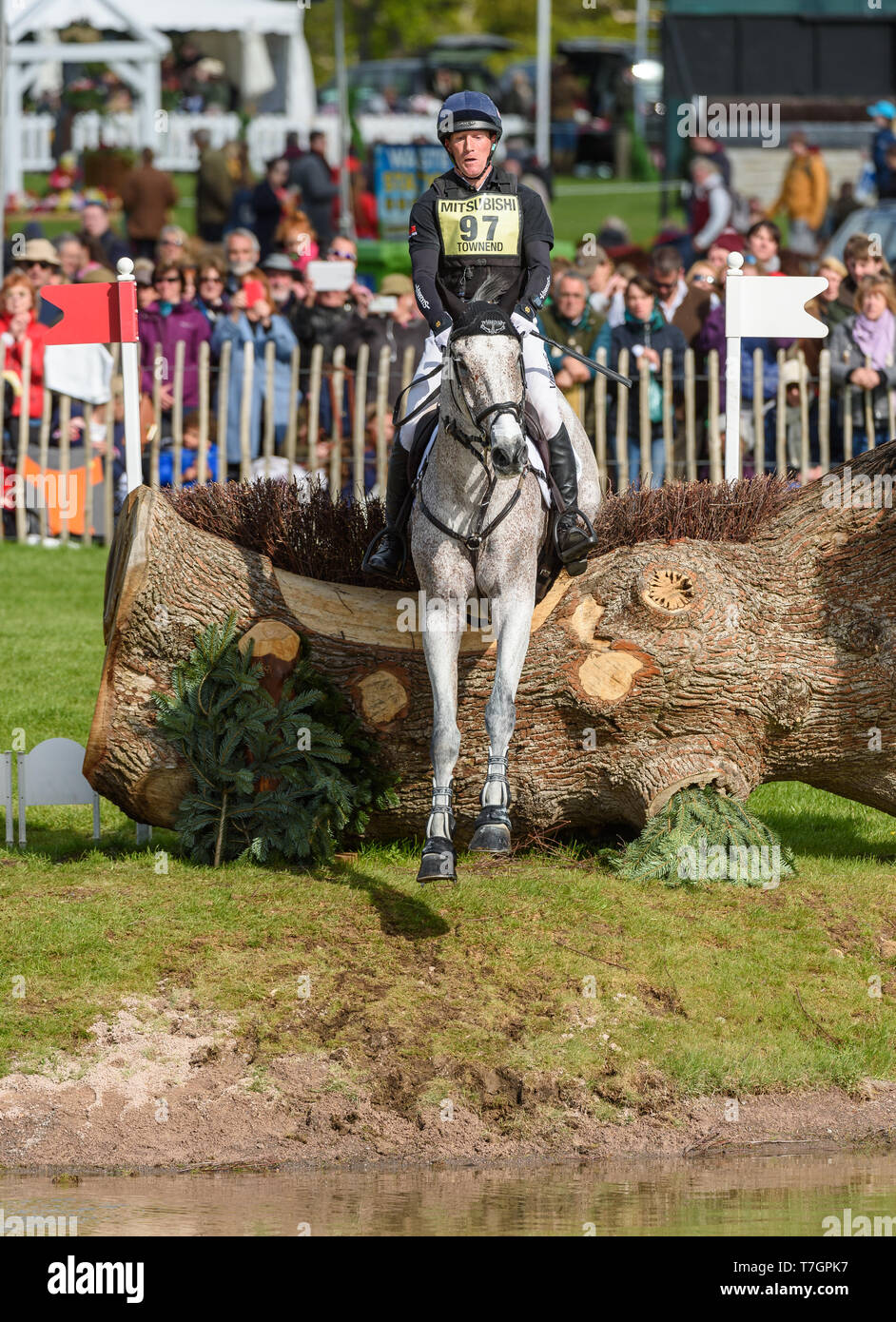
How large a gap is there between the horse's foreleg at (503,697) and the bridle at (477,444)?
29 cm

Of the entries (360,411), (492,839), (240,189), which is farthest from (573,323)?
(240,189)

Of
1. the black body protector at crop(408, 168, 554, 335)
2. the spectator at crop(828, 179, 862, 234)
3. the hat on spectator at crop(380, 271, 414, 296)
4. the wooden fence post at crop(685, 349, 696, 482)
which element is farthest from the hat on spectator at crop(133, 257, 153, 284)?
the spectator at crop(828, 179, 862, 234)

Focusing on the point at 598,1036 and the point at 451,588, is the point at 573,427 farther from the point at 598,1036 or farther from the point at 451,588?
Result: the point at 598,1036

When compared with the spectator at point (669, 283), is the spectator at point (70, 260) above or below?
above

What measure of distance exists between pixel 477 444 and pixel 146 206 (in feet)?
63.9

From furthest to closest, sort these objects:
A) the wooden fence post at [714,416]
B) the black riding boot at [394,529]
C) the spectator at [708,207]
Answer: the spectator at [708,207], the wooden fence post at [714,416], the black riding boot at [394,529]

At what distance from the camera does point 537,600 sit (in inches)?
388

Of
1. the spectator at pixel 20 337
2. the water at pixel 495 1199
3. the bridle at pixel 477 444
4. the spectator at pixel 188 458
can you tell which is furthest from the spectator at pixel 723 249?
the water at pixel 495 1199

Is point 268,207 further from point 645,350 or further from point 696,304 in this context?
point 645,350

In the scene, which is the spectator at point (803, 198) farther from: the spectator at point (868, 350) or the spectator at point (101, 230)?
the spectator at point (868, 350)

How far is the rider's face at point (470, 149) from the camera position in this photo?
934cm

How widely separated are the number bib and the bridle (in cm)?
72

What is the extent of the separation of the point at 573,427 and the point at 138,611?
2345 millimetres

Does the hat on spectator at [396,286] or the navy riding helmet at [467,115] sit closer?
the navy riding helmet at [467,115]
